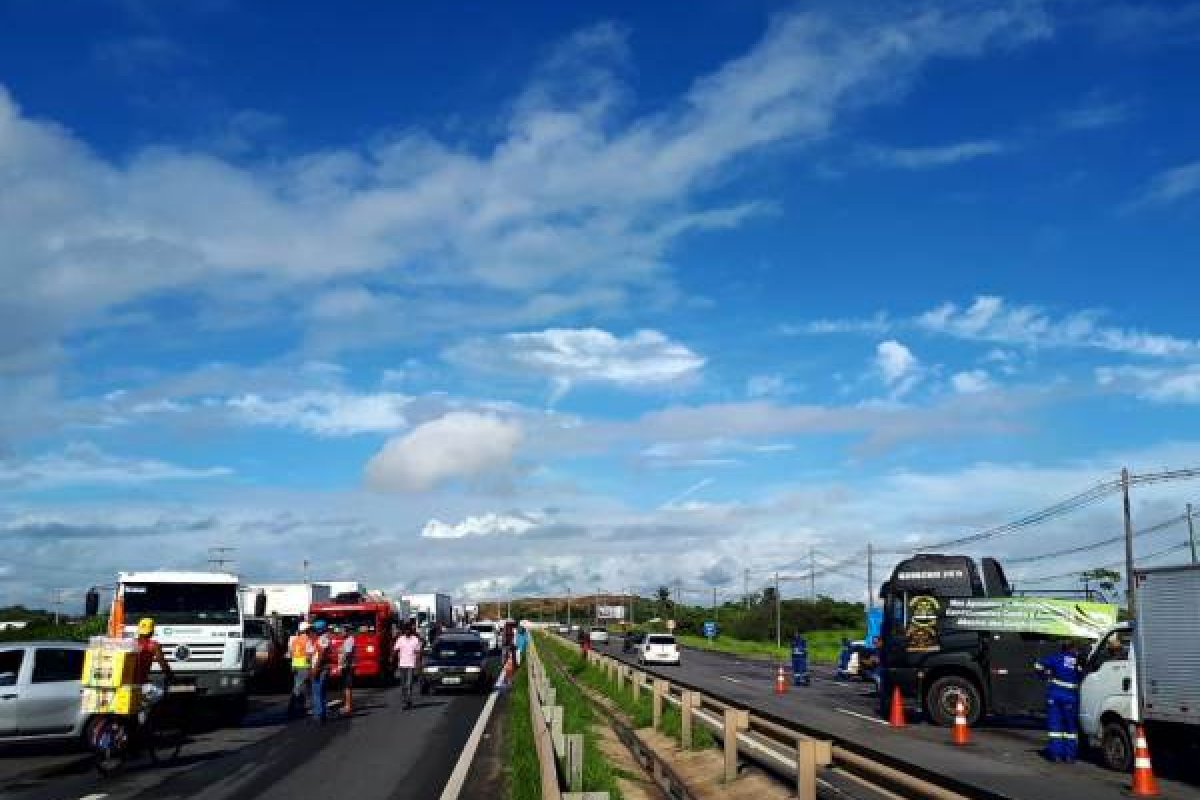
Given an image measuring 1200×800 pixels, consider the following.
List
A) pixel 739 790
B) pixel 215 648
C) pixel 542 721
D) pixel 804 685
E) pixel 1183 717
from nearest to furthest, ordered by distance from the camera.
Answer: pixel 542 721, pixel 739 790, pixel 1183 717, pixel 215 648, pixel 804 685

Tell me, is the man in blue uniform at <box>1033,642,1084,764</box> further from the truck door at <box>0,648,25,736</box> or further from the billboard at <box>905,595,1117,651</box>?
the truck door at <box>0,648,25,736</box>

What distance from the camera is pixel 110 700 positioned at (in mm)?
15102

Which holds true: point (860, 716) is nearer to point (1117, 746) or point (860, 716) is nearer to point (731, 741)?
point (1117, 746)

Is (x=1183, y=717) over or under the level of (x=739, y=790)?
over

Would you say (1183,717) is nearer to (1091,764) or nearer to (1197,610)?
(1197,610)

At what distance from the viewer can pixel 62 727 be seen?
1684cm

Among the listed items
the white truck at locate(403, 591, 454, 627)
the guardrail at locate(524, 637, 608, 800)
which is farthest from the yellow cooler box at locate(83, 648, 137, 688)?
the white truck at locate(403, 591, 454, 627)

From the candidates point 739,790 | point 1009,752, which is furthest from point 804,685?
point 739,790

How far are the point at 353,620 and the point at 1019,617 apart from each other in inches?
813

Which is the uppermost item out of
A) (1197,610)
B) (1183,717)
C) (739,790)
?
(1197,610)

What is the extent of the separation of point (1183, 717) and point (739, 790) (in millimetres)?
5781

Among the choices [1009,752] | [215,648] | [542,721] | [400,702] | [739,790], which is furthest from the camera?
[400,702]

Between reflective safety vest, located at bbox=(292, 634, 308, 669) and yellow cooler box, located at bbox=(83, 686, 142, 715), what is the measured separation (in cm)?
866

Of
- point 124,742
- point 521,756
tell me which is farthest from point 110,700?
point 521,756
